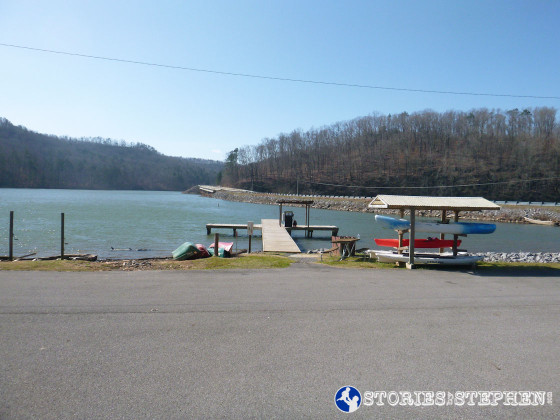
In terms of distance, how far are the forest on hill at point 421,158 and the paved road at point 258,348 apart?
384ft

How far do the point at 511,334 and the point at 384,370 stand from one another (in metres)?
2.59

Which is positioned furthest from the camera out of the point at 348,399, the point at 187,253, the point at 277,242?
the point at 277,242

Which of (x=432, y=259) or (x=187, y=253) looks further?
(x=187, y=253)

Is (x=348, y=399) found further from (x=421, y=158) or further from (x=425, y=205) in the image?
(x=421, y=158)

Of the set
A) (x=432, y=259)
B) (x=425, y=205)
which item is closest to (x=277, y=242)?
(x=432, y=259)

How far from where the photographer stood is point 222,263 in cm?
1248

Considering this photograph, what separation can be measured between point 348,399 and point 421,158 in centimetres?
14140

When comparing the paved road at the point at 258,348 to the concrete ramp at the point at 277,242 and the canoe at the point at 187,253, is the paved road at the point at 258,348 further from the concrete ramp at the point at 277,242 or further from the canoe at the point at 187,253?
the concrete ramp at the point at 277,242

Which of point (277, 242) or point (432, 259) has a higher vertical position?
point (432, 259)

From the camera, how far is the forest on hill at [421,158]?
4503 inches

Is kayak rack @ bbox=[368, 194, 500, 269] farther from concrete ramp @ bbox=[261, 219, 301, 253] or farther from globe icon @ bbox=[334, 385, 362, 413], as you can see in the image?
globe icon @ bbox=[334, 385, 362, 413]

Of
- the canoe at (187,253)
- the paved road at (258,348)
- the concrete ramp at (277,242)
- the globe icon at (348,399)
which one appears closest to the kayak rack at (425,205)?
the paved road at (258,348)

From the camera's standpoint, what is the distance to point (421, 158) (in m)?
136

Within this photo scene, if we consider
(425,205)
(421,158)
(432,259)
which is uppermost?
(421,158)
